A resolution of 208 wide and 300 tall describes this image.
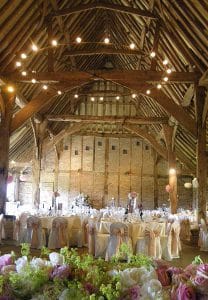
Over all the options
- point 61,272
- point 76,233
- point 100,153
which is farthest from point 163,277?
point 100,153

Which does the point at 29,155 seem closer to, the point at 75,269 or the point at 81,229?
the point at 81,229

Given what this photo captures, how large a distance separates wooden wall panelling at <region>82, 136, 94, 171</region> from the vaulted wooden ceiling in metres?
6.53

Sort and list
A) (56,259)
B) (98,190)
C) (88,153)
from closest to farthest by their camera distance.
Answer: (56,259) < (98,190) < (88,153)

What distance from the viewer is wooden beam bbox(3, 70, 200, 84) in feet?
32.7

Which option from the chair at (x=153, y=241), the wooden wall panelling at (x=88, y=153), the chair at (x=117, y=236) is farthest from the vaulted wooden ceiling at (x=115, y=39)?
the wooden wall panelling at (x=88, y=153)

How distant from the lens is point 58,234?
955 centimetres

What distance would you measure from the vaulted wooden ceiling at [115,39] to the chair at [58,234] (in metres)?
3.24

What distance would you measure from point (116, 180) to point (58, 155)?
3380mm

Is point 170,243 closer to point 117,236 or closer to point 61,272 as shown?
point 117,236

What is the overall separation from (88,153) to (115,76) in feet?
33.5

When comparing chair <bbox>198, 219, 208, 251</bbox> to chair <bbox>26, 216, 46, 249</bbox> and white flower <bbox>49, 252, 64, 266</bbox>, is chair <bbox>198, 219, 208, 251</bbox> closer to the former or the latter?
chair <bbox>26, 216, 46, 249</bbox>

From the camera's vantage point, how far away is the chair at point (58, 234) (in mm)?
9453

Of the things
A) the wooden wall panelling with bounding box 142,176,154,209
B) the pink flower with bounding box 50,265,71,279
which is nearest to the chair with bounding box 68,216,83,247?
the pink flower with bounding box 50,265,71,279

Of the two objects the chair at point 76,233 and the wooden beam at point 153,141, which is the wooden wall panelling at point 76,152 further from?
the chair at point 76,233
